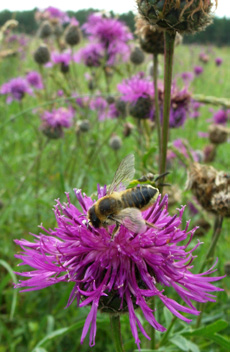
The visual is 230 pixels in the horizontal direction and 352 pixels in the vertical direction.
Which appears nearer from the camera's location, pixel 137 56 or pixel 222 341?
pixel 222 341

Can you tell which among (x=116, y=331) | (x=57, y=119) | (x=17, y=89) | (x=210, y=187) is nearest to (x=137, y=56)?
(x=57, y=119)

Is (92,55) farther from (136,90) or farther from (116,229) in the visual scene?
(116,229)

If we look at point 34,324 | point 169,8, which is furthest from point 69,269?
point 34,324

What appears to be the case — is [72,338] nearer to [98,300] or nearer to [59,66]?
[98,300]

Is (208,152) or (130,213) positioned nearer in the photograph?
(130,213)

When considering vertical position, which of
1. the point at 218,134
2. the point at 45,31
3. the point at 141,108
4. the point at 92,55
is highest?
the point at 45,31

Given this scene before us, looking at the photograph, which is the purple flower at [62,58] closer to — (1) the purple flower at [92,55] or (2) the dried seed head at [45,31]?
(1) the purple flower at [92,55]
